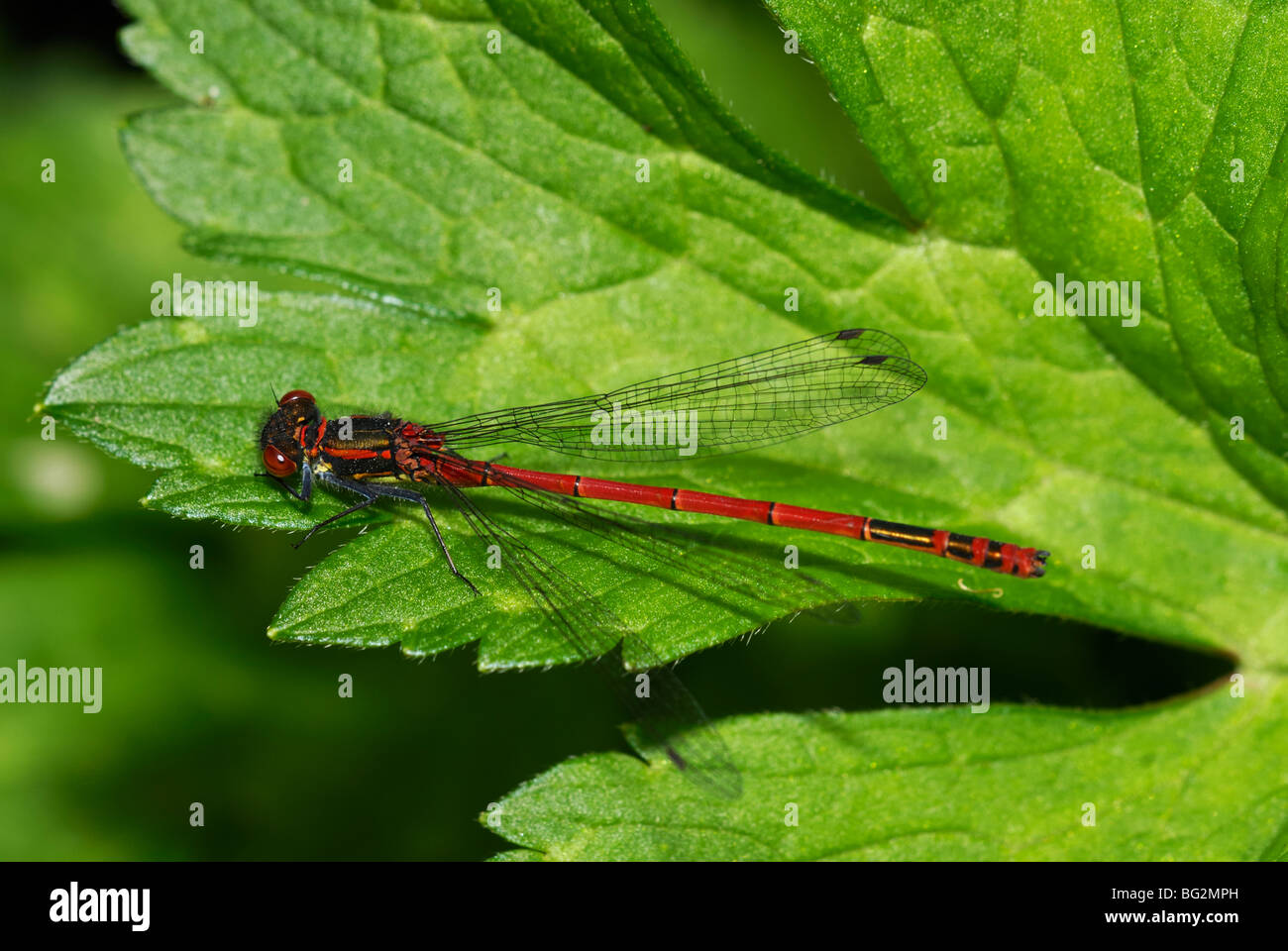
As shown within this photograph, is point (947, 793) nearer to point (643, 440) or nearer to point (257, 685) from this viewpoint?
point (643, 440)

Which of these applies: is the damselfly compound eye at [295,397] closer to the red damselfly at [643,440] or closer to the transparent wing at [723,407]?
the red damselfly at [643,440]

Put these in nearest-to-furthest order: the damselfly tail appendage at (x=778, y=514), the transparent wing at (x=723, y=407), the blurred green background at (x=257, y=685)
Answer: the damselfly tail appendage at (x=778, y=514), the transparent wing at (x=723, y=407), the blurred green background at (x=257, y=685)

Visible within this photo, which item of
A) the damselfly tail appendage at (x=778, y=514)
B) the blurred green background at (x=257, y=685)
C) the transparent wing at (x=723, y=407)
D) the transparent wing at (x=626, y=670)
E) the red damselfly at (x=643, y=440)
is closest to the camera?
the transparent wing at (x=626, y=670)

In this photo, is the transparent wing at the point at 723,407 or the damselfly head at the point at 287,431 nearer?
the damselfly head at the point at 287,431

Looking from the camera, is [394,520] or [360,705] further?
[360,705]

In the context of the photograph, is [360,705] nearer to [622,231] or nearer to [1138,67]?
[622,231]

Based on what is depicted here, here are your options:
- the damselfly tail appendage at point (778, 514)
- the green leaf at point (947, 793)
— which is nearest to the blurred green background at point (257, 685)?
the green leaf at point (947, 793)

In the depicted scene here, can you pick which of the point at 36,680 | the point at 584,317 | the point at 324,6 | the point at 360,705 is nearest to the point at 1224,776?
the point at 584,317
